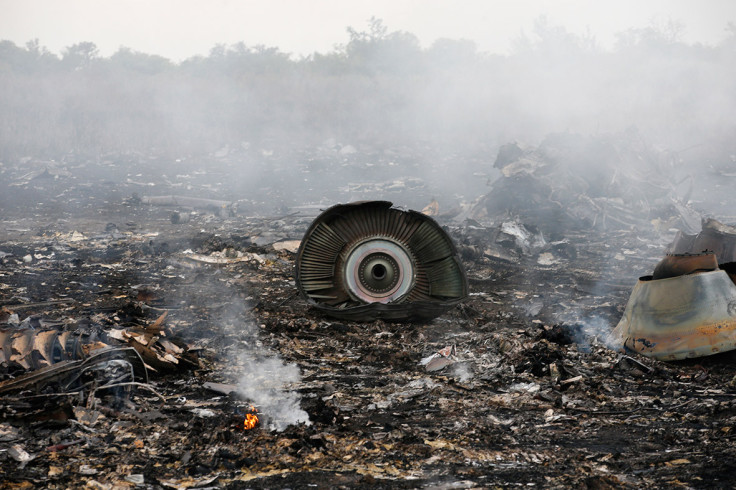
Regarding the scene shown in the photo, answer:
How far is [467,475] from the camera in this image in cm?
312

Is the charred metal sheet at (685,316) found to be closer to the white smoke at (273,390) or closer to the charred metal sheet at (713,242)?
the charred metal sheet at (713,242)

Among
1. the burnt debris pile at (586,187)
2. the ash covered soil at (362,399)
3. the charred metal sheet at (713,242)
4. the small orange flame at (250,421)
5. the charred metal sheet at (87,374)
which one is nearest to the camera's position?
the ash covered soil at (362,399)

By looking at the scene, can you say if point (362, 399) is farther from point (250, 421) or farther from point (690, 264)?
point (690, 264)

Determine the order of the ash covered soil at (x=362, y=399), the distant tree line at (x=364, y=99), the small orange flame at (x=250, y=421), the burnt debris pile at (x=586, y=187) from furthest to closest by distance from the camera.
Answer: the distant tree line at (x=364, y=99) < the burnt debris pile at (x=586, y=187) < the small orange flame at (x=250, y=421) < the ash covered soil at (x=362, y=399)

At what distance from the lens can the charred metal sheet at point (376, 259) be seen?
6508mm

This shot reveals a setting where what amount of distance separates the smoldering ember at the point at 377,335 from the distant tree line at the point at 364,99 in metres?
5.77

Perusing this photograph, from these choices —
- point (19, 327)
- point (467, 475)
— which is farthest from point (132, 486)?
point (19, 327)

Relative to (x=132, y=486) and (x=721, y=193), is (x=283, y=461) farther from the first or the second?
(x=721, y=193)

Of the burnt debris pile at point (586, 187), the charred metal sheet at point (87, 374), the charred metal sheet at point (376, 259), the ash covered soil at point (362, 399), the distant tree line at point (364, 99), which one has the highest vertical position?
the distant tree line at point (364, 99)

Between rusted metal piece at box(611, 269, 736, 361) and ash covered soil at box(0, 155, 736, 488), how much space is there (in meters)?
0.16

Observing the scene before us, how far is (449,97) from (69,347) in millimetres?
24494

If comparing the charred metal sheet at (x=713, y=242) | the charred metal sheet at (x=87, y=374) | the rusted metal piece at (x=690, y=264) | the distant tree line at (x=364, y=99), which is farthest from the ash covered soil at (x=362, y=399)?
the distant tree line at (x=364, y=99)

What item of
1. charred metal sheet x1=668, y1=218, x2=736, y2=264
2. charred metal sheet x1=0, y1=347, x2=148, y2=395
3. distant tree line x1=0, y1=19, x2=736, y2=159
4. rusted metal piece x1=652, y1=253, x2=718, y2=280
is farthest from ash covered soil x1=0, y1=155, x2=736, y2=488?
distant tree line x1=0, y1=19, x2=736, y2=159

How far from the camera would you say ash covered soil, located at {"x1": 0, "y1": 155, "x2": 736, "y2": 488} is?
124 inches
